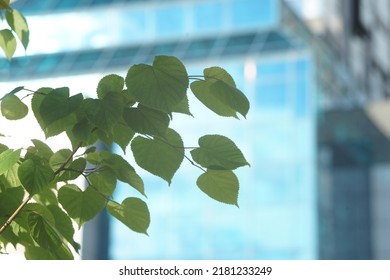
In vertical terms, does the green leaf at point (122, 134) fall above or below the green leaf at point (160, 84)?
below

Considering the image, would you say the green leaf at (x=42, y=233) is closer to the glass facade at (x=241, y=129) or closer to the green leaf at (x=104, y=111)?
the green leaf at (x=104, y=111)

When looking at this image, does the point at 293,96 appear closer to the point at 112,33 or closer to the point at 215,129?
the point at 215,129

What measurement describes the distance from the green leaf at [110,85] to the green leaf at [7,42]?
60 centimetres

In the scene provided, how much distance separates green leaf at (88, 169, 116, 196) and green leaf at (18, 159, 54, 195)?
0.49 ft

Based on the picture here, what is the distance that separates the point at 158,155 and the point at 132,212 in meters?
0.18

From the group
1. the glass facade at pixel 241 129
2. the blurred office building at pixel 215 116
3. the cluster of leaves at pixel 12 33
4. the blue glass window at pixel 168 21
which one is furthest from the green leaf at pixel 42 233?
the blue glass window at pixel 168 21

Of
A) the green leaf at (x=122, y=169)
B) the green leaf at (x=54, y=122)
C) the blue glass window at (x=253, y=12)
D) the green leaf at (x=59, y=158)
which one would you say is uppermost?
the blue glass window at (x=253, y=12)

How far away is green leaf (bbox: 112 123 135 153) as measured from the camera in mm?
1800

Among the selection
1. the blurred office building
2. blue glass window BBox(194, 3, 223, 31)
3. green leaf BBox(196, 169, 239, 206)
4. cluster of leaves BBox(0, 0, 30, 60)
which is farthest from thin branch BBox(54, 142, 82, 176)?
blue glass window BBox(194, 3, 223, 31)

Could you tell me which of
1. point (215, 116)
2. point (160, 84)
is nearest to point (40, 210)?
point (160, 84)

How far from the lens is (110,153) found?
1.78 meters

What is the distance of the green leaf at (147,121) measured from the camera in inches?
65.8

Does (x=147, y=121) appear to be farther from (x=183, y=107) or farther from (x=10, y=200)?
(x=10, y=200)

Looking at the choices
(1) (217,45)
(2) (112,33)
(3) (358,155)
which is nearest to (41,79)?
(2) (112,33)
